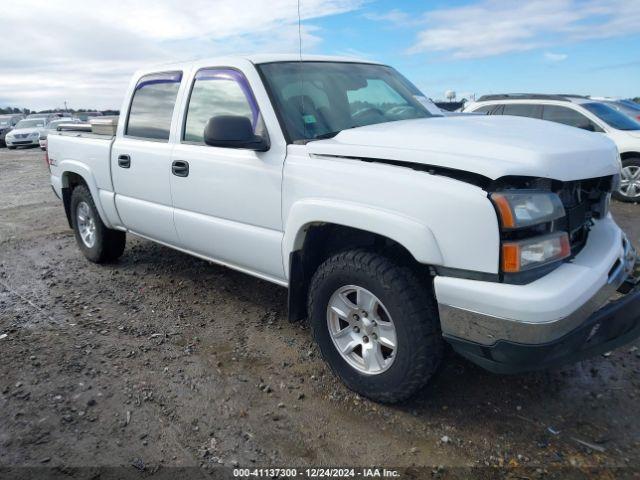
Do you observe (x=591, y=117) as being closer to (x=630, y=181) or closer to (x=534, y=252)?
(x=630, y=181)

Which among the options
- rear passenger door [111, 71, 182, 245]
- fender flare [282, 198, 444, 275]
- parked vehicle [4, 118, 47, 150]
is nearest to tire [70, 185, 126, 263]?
rear passenger door [111, 71, 182, 245]

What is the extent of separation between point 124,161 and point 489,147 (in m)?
3.16

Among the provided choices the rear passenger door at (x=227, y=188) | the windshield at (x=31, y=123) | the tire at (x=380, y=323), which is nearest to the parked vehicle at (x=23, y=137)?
the windshield at (x=31, y=123)

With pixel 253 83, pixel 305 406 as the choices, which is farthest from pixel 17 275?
pixel 305 406

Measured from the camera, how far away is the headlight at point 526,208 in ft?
7.37

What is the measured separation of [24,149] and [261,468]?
27044 mm

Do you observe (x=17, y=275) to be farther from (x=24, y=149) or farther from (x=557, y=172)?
(x=24, y=149)

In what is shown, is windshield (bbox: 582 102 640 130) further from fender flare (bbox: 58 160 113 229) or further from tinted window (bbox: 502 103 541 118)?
fender flare (bbox: 58 160 113 229)

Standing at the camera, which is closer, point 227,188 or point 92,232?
point 227,188

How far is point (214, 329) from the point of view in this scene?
3.91 meters

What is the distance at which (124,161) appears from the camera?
14.5 feet

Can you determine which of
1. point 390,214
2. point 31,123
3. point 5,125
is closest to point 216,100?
point 390,214

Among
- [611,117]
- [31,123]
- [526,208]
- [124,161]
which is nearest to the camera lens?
[526,208]

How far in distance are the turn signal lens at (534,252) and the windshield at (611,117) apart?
24.5 feet
